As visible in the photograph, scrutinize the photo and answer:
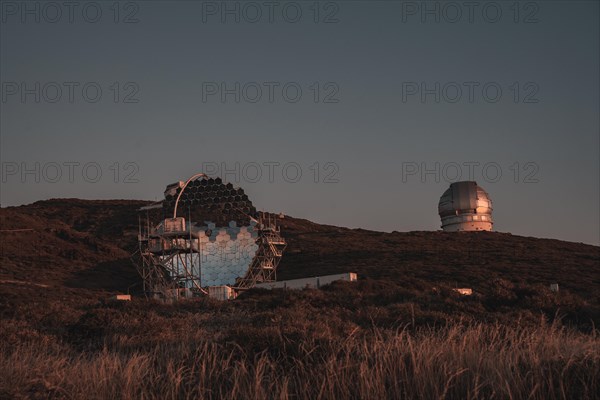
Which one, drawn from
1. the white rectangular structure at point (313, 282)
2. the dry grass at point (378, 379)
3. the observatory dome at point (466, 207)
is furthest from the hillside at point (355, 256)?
the dry grass at point (378, 379)

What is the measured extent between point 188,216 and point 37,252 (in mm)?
33566

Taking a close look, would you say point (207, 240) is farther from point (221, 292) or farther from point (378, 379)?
point (378, 379)

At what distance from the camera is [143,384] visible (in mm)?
8117

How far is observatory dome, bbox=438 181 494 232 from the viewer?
268 ft

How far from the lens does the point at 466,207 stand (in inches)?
3241

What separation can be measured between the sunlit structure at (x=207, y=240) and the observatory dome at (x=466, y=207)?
4322 cm

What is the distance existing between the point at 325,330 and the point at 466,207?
7194cm

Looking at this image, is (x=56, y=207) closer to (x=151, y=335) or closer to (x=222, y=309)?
(x=222, y=309)

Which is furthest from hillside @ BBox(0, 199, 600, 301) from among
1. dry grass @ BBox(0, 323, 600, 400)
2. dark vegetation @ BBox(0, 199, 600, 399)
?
dry grass @ BBox(0, 323, 600, 400)

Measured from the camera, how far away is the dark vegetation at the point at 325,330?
748 centimetres

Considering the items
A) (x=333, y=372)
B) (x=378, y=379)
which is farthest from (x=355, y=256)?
(x=378, y=379)

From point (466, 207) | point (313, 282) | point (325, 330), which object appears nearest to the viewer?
point (325, 330)

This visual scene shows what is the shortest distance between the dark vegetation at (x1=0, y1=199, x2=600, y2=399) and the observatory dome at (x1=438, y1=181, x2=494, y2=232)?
690 centimetres

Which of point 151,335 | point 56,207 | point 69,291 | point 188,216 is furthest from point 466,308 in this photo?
point 56,207
